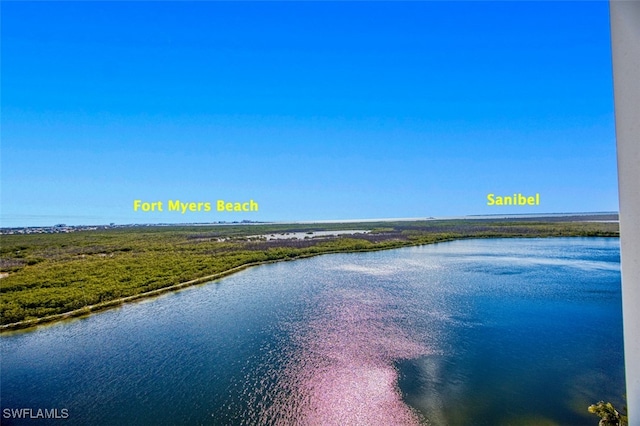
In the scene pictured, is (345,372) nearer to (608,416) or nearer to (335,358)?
(335,358)

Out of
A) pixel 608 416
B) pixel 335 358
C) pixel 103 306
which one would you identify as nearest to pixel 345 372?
pixel 335 358

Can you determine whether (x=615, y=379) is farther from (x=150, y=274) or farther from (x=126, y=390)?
(x=150, y=274)

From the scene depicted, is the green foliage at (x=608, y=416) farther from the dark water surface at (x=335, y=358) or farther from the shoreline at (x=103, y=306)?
the shoreline at (x=103, y=306)

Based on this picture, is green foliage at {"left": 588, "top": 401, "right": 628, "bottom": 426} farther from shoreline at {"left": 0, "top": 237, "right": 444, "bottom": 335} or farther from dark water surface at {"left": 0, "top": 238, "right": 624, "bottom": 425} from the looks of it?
shoreline at {"left": 0, "top": 237, "right": 444, "bottom": 335}

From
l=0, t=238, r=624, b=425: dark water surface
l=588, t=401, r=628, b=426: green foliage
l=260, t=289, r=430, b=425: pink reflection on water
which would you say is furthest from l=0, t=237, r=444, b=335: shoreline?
l=588, t=401, r=628, b=426: green foliage

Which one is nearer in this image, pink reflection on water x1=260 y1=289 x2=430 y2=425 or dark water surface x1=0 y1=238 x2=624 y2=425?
pink reflection on water x1=260 y1=289 x2=430 y2=425

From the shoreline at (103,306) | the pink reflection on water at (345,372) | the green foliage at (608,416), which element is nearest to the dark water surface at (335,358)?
the pink reflection on water at (345,372)

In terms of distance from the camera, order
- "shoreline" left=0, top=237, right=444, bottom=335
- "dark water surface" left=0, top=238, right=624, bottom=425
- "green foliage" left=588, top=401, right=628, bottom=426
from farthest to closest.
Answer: "shoreline" left=0, top=237, right=444, bottom=335 → "dark water surface" left=0, top=238, right=624, bottom=425 → "green foliage" left=588, top=401, right=628, bottom=426
